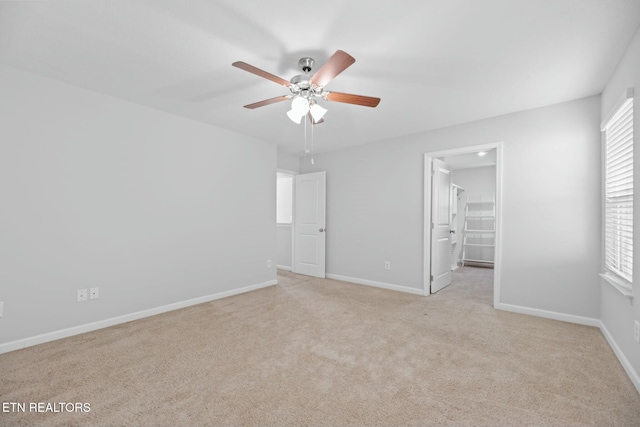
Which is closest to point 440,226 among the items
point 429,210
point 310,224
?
point 429,210

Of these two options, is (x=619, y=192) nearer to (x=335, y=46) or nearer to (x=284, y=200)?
(x=335, y=46)

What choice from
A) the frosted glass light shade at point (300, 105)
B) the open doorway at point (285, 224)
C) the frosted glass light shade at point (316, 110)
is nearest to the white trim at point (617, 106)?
the frosted glass light shade at point (316, 110)

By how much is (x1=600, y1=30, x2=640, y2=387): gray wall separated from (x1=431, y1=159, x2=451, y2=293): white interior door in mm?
1807

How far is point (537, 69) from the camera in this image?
2373 mm

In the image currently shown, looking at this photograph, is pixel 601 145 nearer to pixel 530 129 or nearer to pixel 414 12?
pixel 530 129

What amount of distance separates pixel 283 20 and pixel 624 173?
286 cm

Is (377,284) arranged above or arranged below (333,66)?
below

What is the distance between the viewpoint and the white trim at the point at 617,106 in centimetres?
198

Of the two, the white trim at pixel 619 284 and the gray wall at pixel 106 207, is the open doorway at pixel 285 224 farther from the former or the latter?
the white trim at pixel 619 284

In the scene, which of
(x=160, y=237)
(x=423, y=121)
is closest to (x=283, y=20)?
(x=423, y=121)

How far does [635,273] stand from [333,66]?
97.6 inches

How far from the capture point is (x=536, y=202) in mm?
3195

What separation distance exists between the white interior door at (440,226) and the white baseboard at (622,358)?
1.81m

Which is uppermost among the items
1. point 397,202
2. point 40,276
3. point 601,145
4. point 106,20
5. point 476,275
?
point 106,20
